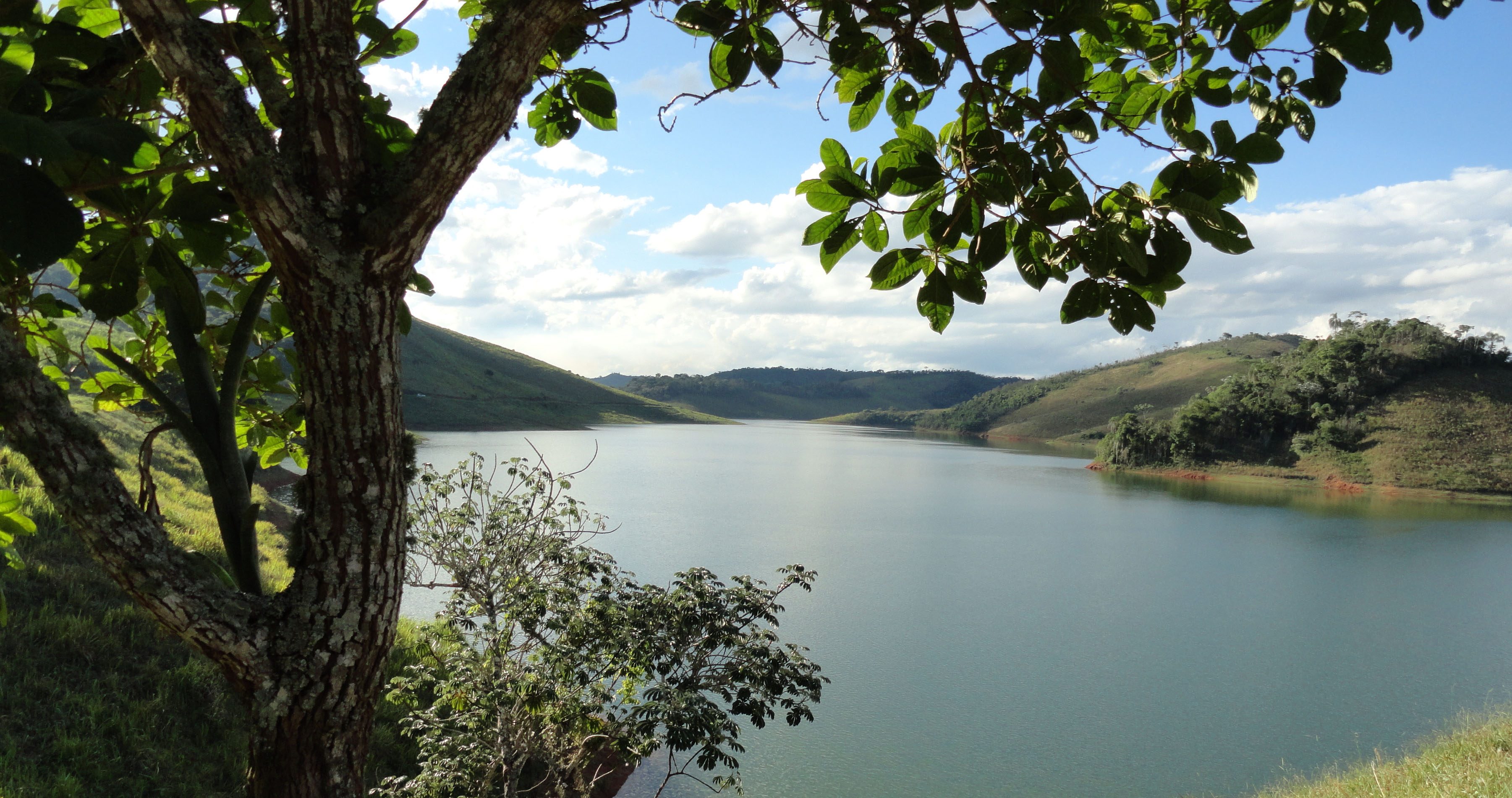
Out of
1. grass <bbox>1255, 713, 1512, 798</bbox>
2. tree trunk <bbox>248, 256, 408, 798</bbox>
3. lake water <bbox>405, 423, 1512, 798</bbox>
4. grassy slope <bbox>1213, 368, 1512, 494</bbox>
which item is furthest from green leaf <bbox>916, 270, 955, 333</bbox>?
grassy slope <bbox>1213, 368, 1512, 494</bbox>

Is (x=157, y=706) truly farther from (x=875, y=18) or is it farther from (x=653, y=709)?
(x=875, y=18)

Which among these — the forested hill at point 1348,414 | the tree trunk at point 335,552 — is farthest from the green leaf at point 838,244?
the forested hill at point 1348,414

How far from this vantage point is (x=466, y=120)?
919 millimetres

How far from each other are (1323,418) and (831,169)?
4258 cm

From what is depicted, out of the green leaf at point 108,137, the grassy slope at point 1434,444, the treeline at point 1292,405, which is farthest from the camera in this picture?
the treeline at point 1292,405

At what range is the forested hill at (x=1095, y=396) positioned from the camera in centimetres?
6084

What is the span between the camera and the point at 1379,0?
1.01 meters

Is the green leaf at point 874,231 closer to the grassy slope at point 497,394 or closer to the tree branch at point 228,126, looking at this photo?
the tree branch at point 228,126

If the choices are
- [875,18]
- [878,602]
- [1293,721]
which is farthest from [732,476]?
[875,18]

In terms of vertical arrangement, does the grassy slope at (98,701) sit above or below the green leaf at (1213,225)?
below

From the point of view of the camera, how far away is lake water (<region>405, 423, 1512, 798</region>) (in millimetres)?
7039

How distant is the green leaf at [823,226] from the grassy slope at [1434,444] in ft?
121

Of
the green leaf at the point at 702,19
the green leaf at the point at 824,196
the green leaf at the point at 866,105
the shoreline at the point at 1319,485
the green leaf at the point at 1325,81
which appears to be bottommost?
the shoreline at the point at 1319,485

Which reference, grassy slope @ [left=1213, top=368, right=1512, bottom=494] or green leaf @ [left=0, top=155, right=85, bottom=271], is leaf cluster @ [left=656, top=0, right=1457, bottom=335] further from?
grassy slope @ [left=1213, top=368, right=1512, bottom=494]
